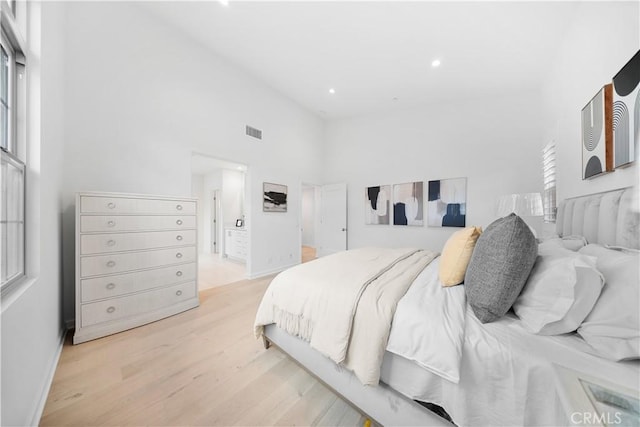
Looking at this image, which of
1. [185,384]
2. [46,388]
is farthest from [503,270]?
[46,388]

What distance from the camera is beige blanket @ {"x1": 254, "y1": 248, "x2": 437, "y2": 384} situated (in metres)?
1.13

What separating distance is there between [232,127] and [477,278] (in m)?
3.68

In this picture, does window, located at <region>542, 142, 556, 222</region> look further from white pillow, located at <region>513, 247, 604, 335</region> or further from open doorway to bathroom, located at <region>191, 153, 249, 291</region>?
open doorway to bathroom, located at <region>191, 153, 249, 291</region>

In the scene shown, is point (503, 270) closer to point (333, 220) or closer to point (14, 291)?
point (14, 291)

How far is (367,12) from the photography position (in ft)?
7.81

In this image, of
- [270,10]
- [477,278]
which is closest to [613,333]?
[477,278]

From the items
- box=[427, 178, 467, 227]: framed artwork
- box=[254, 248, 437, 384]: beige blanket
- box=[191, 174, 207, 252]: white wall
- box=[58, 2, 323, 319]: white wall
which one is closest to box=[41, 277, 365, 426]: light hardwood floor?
box=[254, 248, 437, 384]: beige blanket

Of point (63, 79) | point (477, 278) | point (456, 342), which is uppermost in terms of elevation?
point (63, 79)

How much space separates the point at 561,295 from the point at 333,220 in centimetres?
450

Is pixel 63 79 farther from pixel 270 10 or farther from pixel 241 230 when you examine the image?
pixel 241 230

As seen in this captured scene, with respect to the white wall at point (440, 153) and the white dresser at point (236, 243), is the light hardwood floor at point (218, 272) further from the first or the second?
the white wall at point (440, 153)

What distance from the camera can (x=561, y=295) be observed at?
87cm

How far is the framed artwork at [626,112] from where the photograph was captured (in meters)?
1.16

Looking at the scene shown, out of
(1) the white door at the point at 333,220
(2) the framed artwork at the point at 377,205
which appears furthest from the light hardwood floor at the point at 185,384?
(2) the framed artwork at the point at 377,205
